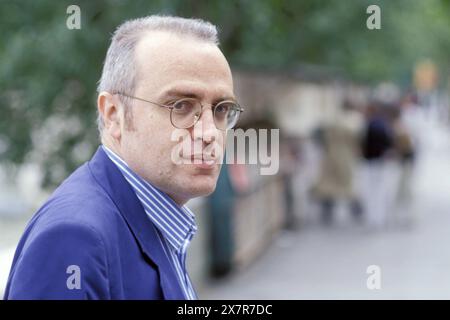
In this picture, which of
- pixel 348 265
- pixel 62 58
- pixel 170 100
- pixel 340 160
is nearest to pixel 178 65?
pixel 170 100

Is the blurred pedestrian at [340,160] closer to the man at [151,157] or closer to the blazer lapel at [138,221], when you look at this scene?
the man at [151,157]

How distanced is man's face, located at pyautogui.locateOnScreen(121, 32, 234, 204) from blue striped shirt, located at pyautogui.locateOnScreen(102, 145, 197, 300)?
0.08ft

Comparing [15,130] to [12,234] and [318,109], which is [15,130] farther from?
[318,109]

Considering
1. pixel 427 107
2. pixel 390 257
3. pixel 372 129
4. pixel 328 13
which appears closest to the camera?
pixel 390 257

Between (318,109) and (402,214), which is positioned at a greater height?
(318,109)

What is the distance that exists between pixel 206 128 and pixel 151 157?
0.46 feet

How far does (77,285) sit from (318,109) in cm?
1833

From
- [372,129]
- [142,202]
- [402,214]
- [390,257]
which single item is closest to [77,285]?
[142,202]

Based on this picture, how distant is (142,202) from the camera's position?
176 cm

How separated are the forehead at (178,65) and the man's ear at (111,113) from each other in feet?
0.40

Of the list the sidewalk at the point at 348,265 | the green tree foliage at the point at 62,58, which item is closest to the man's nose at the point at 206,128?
the green tree foliage at the point at 62,58

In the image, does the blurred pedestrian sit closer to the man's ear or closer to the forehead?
the man's ear

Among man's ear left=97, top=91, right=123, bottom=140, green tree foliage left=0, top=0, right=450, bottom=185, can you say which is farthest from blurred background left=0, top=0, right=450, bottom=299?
man's ear left=97, top=91, right=123, bottom=140

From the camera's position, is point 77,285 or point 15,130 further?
point 15,130
